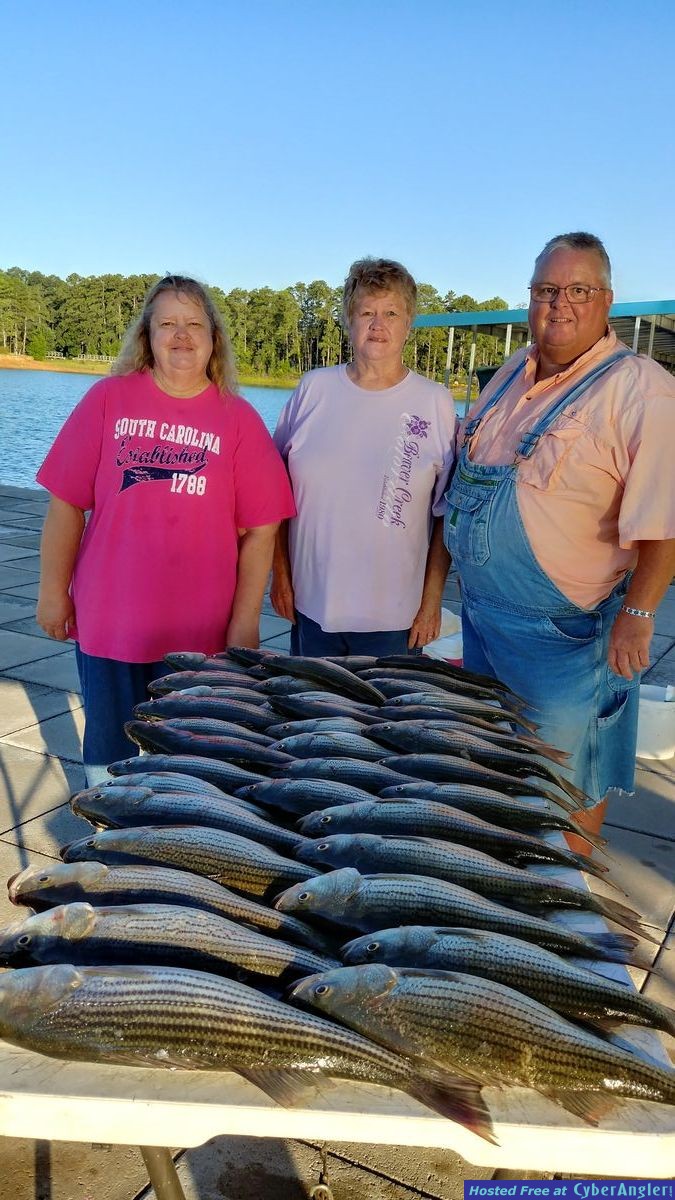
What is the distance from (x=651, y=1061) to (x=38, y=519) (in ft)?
41.2

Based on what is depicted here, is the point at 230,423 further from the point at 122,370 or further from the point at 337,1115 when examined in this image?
the point at 337,1115

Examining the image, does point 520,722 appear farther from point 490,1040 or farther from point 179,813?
point 490,1040

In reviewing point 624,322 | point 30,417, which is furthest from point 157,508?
Answer: point 30,417

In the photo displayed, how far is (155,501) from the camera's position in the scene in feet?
9.39

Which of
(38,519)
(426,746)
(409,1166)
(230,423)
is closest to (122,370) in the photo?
(230,423)

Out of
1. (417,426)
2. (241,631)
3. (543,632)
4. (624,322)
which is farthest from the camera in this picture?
(624,322)

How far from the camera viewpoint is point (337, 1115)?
1206 millimetres

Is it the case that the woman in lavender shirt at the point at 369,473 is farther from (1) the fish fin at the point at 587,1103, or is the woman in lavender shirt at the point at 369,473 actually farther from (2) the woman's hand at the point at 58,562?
(1) the fish fin at the point at 587,1103

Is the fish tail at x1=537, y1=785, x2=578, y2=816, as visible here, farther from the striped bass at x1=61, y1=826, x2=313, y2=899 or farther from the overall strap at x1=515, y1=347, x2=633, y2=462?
the overall strap at x1=515, y1=347, x2=633, y2=462

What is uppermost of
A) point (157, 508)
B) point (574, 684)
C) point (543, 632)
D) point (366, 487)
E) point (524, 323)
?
point (524, 323)

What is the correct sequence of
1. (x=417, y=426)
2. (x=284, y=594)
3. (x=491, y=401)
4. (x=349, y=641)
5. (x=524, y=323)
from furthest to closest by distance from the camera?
(x=524, y=323), (x=284, y=594), (x=349, y=641), (x=417, y=426), (x=491, y=401)

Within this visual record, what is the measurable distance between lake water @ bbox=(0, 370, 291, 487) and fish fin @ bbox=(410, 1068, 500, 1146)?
2.67m

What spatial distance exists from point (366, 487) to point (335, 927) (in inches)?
79.0

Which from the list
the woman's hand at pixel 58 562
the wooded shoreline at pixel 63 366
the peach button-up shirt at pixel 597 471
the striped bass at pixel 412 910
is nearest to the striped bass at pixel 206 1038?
the striped bass at pixel 412 910
